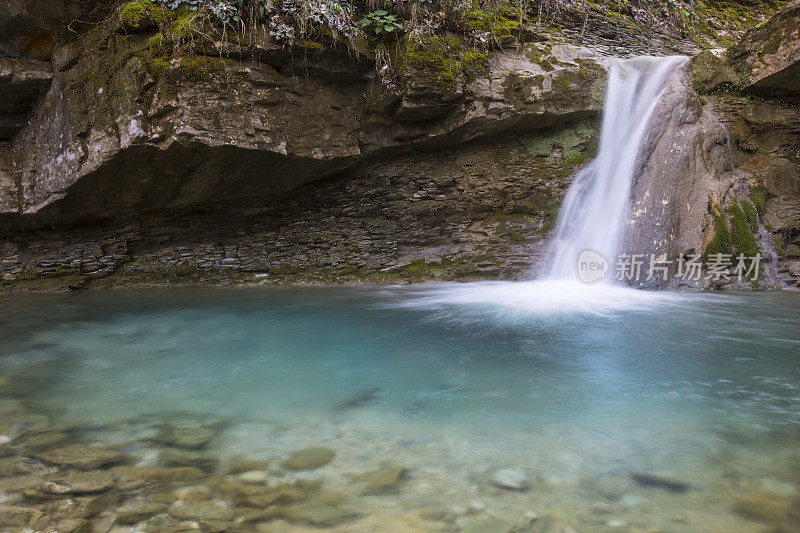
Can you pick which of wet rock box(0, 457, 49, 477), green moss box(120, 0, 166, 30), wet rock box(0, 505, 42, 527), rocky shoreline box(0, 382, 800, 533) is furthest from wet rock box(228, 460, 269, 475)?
green moss box(120, 0, 166, 30)

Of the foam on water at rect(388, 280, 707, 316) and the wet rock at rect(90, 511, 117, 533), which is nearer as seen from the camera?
the wet rock at rect(90, 511, 117, 533)

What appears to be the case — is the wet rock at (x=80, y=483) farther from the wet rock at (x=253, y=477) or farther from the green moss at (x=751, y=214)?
the green moss at (x=751, y=214)

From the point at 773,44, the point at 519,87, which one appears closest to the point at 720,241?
the point at 773,44

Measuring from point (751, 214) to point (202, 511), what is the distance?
741cm

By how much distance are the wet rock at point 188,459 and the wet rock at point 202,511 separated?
216 mm

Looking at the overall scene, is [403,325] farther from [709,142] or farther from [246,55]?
[709,142]

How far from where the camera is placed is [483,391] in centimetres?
246

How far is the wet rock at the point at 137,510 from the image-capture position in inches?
54.5

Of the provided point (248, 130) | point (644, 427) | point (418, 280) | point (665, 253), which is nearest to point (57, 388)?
point (644, 427)

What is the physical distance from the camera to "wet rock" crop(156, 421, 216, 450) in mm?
1884

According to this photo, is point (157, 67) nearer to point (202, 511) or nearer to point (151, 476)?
point (151, 476)

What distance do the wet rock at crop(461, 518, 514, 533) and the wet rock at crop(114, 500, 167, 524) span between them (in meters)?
0.97

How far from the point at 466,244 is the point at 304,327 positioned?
13.4ft

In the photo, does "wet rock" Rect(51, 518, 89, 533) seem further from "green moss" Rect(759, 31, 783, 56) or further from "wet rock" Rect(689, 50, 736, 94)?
"green moss" Rect(759, 31, 783, 56)
